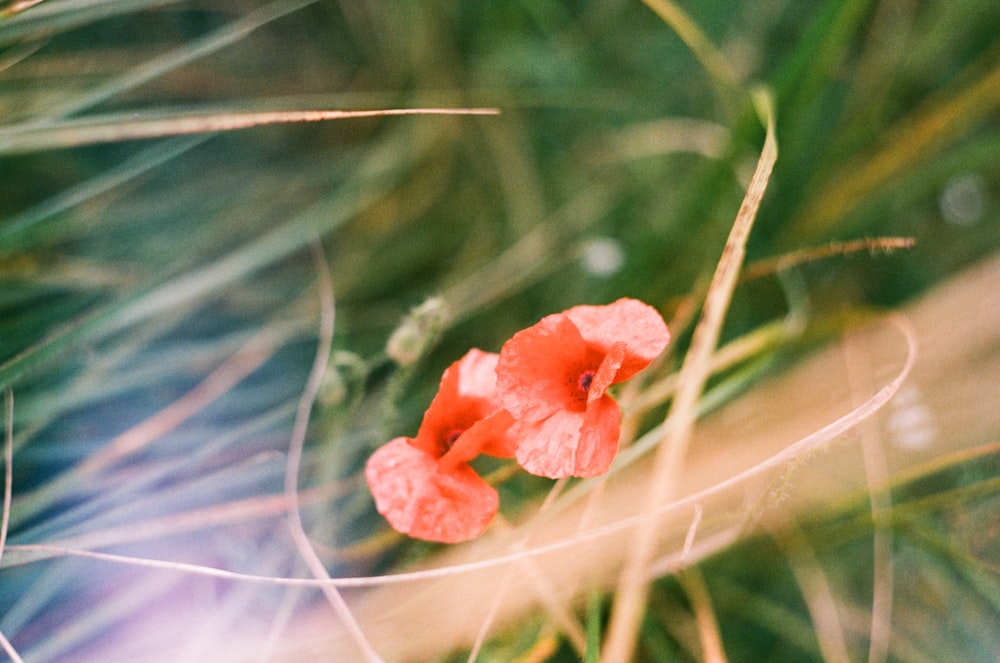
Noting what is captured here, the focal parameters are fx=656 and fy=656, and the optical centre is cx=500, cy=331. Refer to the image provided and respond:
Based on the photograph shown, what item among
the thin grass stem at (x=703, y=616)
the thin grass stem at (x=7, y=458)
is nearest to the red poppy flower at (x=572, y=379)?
the thin grass stem at (x=703, y=616)

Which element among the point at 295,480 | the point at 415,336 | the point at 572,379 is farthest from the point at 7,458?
the point at 572,379

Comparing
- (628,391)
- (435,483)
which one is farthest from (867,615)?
(435,483)

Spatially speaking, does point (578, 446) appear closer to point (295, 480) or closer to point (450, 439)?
point (450, 439)

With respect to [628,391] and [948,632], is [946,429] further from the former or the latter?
[628,391]

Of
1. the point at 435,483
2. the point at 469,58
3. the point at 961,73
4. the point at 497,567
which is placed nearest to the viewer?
the point at 435,483

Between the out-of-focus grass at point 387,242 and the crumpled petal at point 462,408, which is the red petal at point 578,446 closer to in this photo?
the crumpled petal at point 462,408

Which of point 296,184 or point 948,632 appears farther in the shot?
point 296,184

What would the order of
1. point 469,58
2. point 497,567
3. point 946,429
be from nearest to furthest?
point 497,567
point 946,429
point 469,58
